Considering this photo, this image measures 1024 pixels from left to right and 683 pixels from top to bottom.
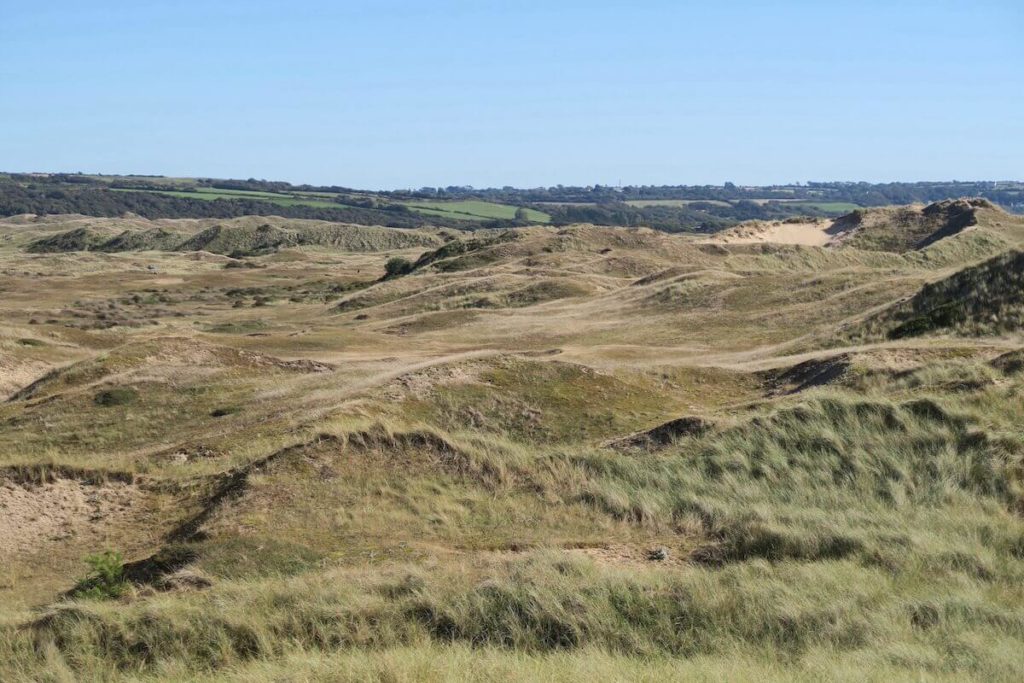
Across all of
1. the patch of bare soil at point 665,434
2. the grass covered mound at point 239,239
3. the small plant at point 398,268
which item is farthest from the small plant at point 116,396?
the grass covered mound at point 239,239

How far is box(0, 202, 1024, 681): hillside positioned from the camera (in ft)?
28.4

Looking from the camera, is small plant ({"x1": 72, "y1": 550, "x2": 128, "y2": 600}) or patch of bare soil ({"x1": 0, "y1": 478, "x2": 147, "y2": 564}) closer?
small plant ({"x1": 72, "y1": 550, "x2": 128, "y2": 600})

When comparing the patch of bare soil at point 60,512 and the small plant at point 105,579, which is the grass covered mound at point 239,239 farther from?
the small plant at point 105,579

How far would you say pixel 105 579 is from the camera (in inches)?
460

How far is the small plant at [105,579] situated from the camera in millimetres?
11109

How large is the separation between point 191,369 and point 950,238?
57052mm

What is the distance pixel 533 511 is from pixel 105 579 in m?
6.14

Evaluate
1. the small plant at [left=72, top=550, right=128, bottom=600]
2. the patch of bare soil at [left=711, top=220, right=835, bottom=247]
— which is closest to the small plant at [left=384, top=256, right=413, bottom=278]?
the patch of bare soil at [left=711, top=220, right=835, bottom=247]

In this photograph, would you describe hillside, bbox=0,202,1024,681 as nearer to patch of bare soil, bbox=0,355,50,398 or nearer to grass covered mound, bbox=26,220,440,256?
patch of bare soil, bbox=0,355,50,398

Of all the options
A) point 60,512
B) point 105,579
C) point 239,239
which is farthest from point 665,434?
point 239,239

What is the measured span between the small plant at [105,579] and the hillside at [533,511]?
0.06 metres

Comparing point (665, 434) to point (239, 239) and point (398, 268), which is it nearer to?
point (398, 268)

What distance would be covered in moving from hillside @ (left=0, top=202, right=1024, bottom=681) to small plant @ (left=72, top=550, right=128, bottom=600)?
56 millimetres

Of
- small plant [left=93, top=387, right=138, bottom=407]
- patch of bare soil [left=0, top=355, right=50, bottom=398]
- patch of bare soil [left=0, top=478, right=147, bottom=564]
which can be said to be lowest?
patch of bare soil [left=0, top=355, right=50, bottom=398]
